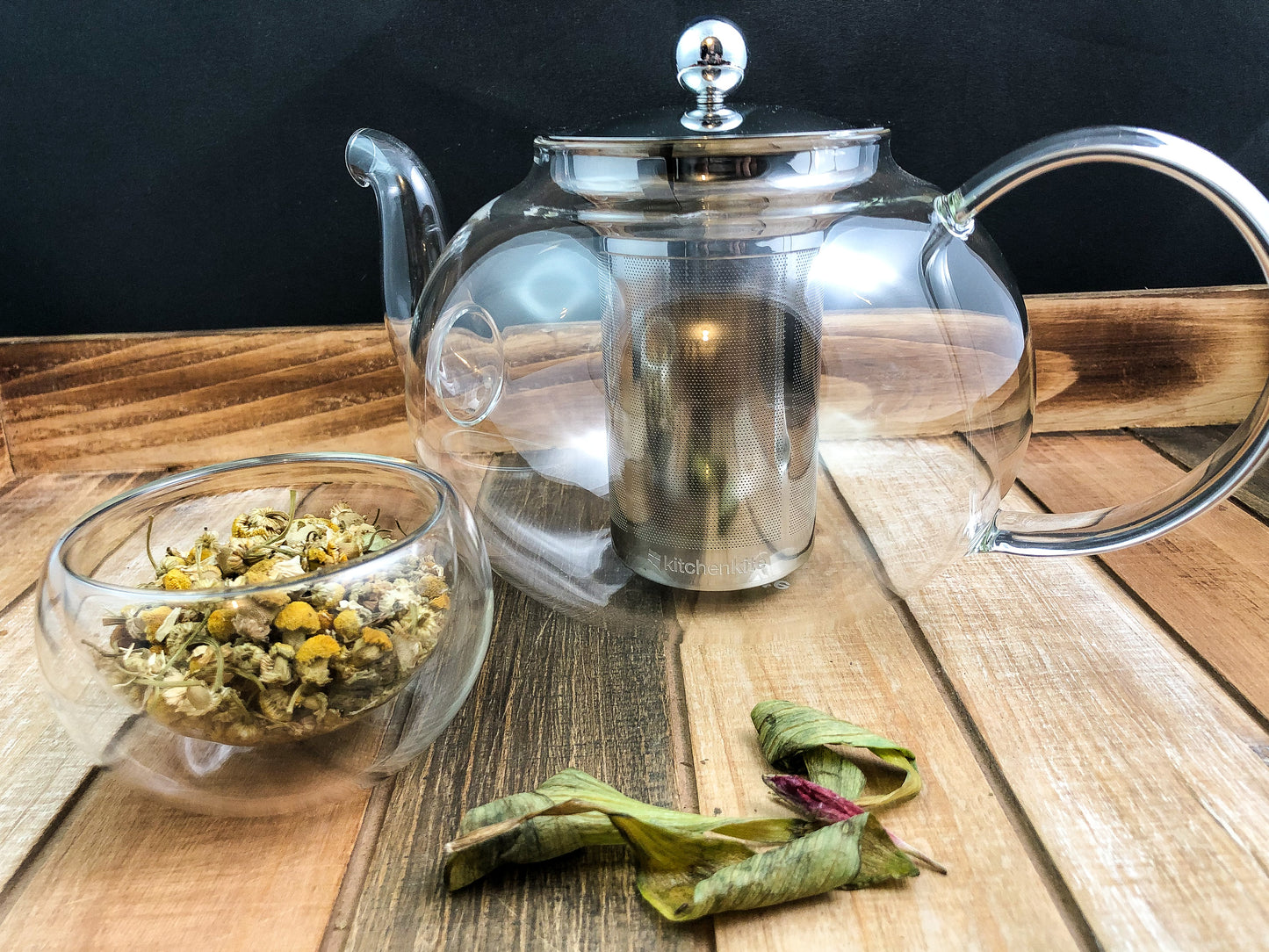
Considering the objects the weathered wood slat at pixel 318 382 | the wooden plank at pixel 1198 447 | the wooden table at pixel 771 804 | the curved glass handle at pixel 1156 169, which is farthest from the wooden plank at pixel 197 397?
the wooden plank at pixel 1198 447

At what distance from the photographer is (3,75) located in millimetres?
736

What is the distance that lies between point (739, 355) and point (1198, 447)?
540mm

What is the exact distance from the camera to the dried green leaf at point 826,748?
0.38 meters

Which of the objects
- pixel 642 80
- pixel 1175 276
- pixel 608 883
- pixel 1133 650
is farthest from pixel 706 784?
pixel 1175 276

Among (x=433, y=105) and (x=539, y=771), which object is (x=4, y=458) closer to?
(x=433, y=105)

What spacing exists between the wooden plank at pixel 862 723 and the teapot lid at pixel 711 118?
0.19m

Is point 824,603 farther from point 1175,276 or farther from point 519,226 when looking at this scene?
point 1175,276

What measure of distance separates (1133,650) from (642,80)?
1.78 feet

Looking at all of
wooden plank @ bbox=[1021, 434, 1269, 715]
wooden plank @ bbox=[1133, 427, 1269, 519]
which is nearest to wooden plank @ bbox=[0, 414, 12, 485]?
wooden plank @ bbox=[1021, 434, 1269, 715]

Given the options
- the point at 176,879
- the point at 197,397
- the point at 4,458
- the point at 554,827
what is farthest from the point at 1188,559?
the point at 4,458

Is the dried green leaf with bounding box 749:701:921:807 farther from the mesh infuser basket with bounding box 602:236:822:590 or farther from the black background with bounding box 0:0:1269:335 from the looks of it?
the black background with bounding box 0:0:1269:335

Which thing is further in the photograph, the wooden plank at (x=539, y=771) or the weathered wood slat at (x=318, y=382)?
the weathered wood slat at (x=318, y=382)

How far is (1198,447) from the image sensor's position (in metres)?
0.78

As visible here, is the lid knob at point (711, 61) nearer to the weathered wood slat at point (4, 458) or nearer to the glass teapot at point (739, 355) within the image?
the glass teapot at point (739, 355)
